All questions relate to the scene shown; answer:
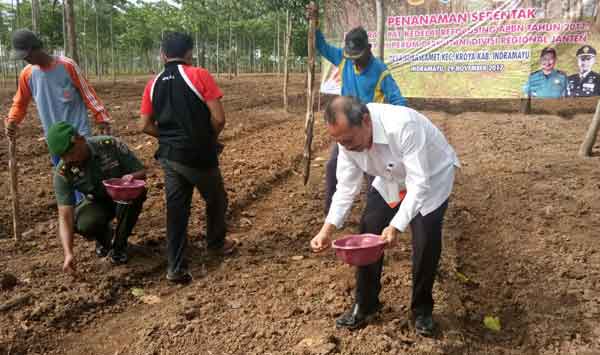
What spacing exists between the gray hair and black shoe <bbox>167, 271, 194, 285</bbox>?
1.93 meters

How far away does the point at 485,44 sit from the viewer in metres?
9.38

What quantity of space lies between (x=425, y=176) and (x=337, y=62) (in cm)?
269

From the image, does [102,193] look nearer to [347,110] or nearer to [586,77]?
[347,110]

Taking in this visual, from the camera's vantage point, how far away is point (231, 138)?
340 inches

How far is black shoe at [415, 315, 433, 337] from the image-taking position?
8.63ft

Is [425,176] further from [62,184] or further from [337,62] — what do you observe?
[337,62]

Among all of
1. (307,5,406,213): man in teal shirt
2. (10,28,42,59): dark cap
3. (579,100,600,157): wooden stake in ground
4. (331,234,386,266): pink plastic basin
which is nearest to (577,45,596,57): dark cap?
(579,100,600,157): wooden stake in ground

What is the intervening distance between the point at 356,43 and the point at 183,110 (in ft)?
→ 4.76

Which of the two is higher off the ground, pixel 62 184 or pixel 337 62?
pixel 337 62

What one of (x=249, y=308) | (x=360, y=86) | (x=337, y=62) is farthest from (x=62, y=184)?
(x=337, y=62)

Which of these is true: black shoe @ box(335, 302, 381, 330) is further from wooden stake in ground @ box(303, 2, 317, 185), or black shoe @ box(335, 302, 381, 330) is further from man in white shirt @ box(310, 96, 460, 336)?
wooden stake in ground @ box(303, 2, 317, 185)

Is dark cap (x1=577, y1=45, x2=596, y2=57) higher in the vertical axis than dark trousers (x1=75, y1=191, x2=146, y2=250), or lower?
higher

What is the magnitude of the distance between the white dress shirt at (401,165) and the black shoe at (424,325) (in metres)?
0.68

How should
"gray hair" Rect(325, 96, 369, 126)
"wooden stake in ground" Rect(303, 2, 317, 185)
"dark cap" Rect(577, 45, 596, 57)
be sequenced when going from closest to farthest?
"gray hair" Rect(325, 96, 369, 126)
"wooden stake in ground" Rect(303, 2, 317, 185)
"dark cap" Rect(577, 45, 596, 57)
